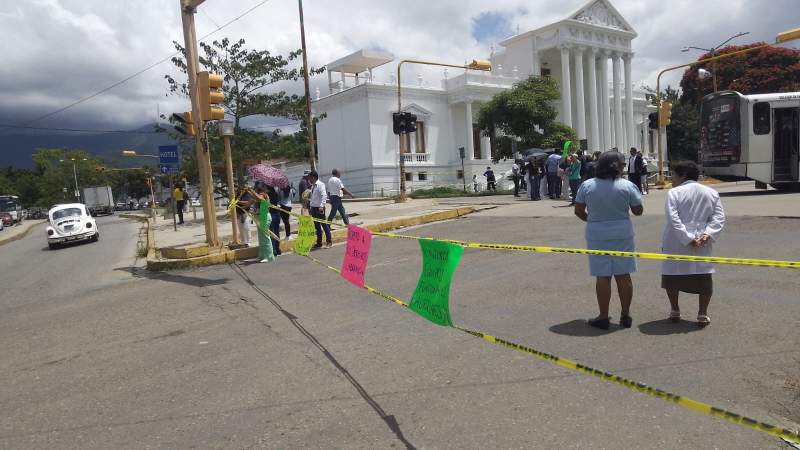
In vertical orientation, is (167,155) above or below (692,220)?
above

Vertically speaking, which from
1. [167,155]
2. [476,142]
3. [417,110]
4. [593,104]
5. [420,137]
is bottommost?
[167,155]

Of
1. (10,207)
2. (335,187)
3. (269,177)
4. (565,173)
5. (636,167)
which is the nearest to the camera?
(269,177)

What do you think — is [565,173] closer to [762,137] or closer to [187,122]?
[762,137]

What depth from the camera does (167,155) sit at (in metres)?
19.4

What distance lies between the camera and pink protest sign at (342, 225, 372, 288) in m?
5.30

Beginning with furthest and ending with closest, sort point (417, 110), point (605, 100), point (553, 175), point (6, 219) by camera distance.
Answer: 1. point (605, 100)
2. point (6, 219)
3. point (417, 110)
4. point (553, 175)

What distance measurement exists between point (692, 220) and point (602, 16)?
49.0 meters

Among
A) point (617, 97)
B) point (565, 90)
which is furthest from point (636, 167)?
point (617, 97)

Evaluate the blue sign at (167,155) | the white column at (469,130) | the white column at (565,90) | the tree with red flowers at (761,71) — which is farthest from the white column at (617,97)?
the blue sign at (167,155)

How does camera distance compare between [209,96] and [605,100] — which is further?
[605,100]

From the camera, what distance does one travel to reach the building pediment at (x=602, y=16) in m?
45.7

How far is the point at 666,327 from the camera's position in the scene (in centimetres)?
492

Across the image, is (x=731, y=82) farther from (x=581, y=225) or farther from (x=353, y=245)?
(x=353, y=245)

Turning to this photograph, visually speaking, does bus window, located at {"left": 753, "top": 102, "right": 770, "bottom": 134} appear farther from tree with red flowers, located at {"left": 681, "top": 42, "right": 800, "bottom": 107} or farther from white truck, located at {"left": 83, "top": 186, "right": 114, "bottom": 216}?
white truck, located at {"left": 83, "top": 186, "right": 114, "bottom": 216}
